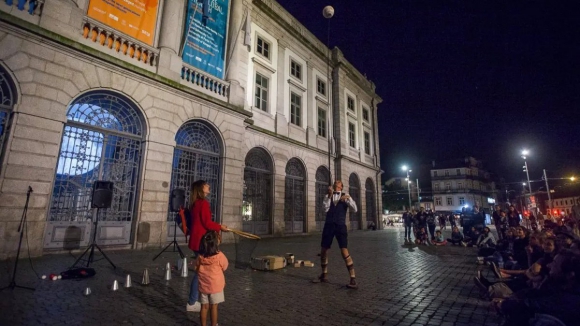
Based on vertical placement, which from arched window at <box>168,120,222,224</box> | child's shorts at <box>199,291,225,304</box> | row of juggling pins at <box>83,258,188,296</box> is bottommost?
row of juggling pins at <box>83,258,188,296</box>

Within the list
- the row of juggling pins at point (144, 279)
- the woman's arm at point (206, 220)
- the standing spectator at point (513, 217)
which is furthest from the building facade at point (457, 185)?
the woman's arm at point (206, 220)

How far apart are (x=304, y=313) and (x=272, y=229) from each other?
12532mm

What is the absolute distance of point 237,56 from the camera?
1472 cm

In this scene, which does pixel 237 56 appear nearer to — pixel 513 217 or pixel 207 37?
pixel 207 37

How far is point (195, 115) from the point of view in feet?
40.0

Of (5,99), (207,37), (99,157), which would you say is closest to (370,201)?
(207,37)

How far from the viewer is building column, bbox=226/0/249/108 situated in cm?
1423

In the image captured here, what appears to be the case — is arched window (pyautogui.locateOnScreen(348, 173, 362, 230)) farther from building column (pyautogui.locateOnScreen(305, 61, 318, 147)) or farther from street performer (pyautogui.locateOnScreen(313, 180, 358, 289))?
street performer (pyautogui.locateOnScreen(313, 180, 358, 289))

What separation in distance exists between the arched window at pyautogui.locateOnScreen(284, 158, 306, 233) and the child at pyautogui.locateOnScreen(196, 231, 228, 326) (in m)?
14.3

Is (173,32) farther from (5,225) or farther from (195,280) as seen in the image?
(195,280)

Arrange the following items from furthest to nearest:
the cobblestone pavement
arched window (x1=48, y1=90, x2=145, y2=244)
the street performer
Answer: arched window (x1=48, y1=90, x2=145, y2=244) → the street performer → the cobblestone pavement

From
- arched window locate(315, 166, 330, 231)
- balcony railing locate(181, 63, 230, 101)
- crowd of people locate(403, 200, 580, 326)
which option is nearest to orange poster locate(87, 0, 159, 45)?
balcony railing locate(181, 63, 230, 101)

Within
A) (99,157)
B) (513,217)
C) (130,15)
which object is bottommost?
(513,217)

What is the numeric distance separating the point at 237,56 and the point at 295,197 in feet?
31.4
